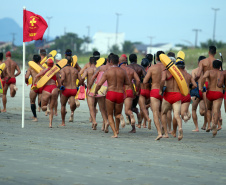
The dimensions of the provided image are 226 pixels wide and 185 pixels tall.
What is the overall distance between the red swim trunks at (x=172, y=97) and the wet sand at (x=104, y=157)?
0.90 m

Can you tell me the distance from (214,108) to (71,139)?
13.0ft

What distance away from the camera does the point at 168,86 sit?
1368 centimetres

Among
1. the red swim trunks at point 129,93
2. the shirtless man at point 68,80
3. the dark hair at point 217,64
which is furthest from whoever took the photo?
the shirtless man at point 68,80

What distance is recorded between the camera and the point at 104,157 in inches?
400

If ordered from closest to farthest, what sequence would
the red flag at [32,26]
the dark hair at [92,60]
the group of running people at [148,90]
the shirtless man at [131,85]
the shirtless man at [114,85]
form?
the group of running people at [148,90]
the shirtless man at [114,85]
the shirtless man at [131,85]
the red flag at [32,26]
the dark hair at [92,60]

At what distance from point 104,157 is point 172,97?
12.8 feet

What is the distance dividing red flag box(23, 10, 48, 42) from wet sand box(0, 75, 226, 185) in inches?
94.4

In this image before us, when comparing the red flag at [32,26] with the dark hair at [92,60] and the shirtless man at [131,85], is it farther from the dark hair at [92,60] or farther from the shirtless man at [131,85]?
the shirtless man at [131,85]

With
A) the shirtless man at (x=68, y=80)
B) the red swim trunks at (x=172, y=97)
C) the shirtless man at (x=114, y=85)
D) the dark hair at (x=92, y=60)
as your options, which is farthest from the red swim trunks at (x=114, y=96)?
the dark hair at (x=92, y=60)

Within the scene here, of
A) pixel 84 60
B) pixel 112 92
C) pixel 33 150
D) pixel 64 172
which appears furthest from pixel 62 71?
pixel 84 60

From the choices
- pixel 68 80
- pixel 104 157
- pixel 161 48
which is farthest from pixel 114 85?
pixel 161 48

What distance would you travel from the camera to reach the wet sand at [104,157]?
8.10 metres

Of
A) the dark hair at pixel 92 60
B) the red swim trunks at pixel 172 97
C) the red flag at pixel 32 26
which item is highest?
the red flag at pixel 32 26

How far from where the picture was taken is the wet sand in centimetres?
810
